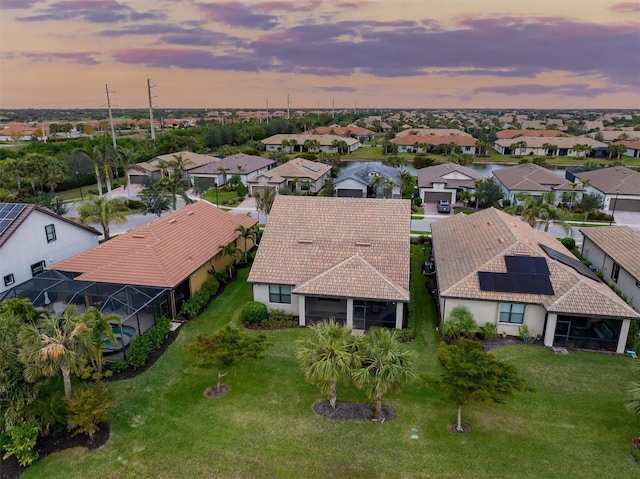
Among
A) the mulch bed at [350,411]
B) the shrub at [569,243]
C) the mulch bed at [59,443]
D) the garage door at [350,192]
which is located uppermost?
the garage door at [350,192]

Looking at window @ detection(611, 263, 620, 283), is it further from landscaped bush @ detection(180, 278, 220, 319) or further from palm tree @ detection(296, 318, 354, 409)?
landscaped bush @ detection(180, 278, 220, 319)

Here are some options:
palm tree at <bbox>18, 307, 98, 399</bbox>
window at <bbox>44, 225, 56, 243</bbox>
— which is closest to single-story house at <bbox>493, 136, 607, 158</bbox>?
window at <bbox>44, 225, 56, 243</bbox>

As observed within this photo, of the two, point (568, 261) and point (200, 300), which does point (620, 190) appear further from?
point (200, 300)

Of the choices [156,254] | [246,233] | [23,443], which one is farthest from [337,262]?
[23,443]

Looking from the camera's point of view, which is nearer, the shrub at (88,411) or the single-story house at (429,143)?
the shrub at (88,411)

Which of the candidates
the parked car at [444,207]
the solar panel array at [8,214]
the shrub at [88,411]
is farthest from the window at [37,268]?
the parked car at [444,207]

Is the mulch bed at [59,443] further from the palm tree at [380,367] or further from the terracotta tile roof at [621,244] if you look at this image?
the terracotta tile roof at [621,244]

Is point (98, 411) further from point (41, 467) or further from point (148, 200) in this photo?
point (148, 200)
